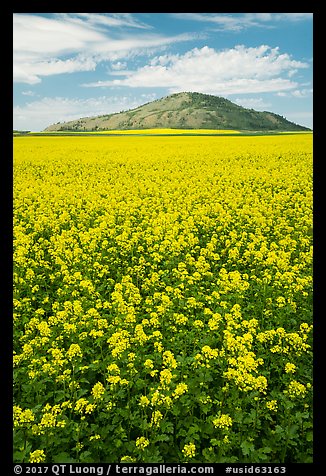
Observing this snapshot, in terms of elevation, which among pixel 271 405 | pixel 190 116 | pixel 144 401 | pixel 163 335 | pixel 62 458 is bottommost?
pixel 62 458

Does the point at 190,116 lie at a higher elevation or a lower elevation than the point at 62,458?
higher

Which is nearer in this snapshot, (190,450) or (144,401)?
(190,450)

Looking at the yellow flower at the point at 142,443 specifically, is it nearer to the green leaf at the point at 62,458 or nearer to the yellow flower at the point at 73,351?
the green leaf at the point at 62,458

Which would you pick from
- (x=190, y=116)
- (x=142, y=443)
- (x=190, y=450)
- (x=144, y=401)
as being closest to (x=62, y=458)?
(x=142, y=443)

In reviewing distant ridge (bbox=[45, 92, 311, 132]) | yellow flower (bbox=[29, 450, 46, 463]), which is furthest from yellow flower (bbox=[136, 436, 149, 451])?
distant ridge (bbox=[45, 92, 311, 132])

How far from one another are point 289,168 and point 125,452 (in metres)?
14.4

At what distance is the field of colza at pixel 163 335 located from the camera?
12.7ft

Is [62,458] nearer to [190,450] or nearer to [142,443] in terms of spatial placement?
[142,443]

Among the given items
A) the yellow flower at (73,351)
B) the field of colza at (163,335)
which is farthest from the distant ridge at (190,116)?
the yellow flower at (73,351)

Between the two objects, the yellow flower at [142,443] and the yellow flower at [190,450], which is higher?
the yellow flower at [142,443]

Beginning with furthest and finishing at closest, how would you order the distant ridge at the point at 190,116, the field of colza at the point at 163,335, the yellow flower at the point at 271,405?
the distant ridge at the point at 190,116 < the yellow flower at the point at 271,405 < the field of colza at the point at 163,335

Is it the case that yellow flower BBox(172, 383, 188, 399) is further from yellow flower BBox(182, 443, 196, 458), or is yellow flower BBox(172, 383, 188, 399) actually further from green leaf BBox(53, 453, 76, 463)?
green leaf BBox(53, 453, 76, 463)

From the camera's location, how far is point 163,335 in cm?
533
